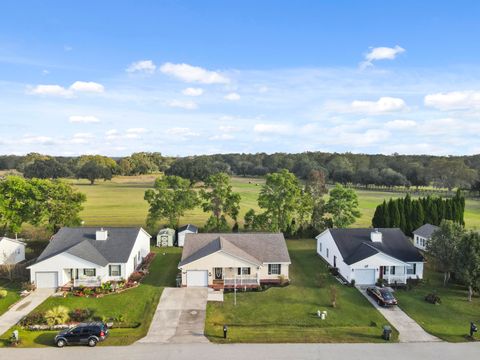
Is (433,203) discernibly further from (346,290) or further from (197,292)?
(197,292)

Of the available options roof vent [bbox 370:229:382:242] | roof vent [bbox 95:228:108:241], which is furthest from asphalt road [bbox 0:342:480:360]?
roof vent [bbox 370:229:382:242]

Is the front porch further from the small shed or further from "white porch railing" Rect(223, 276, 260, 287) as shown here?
the small shed

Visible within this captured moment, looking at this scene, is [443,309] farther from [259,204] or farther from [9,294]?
[9,294]

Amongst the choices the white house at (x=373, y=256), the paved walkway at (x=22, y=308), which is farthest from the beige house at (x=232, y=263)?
the paved walkway at (x=22, y=308)

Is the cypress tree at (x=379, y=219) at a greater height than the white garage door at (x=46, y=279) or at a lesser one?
greater

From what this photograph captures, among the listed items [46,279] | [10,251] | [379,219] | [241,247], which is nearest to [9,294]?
[46,279]

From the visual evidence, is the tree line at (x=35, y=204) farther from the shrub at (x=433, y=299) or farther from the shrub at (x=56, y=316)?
the shrub at (x=433, y=299)
